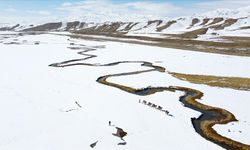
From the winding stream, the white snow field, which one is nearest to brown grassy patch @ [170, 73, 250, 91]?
the white snow field

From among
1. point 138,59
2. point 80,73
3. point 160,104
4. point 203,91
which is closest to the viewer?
point 160,104

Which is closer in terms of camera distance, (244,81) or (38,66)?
(244,81)

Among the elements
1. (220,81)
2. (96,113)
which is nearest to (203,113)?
(96,113)

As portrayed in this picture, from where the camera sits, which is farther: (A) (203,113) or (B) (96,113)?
(A) (203,113)

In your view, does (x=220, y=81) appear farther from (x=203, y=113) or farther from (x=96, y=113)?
(x=96, y=113)

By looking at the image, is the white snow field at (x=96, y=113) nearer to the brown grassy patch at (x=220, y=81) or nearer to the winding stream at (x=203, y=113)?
the winding stream at (x=203, y=113)

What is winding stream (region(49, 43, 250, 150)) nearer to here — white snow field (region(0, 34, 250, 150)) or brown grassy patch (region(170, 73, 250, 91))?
white snow field (region(0, 34, 250, 150))

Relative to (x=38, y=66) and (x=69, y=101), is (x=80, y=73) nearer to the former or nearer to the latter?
(x=38, y=66)

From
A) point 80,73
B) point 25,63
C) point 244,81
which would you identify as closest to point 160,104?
point 244,81

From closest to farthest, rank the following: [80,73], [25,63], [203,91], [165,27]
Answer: [203,91] < [80,73] < [25,63] < [165,27]
